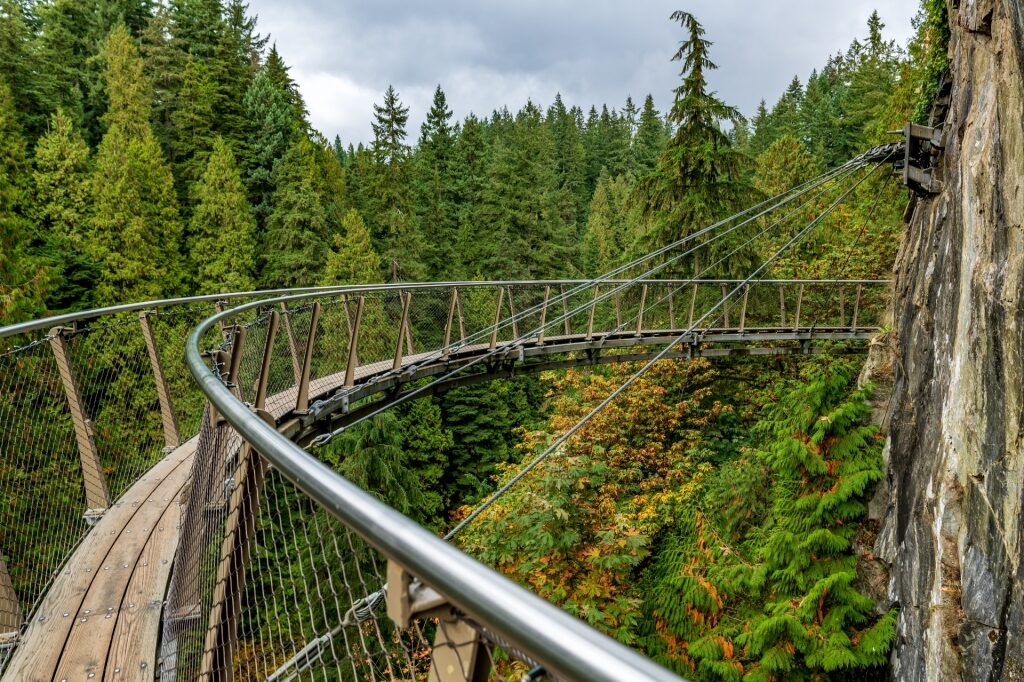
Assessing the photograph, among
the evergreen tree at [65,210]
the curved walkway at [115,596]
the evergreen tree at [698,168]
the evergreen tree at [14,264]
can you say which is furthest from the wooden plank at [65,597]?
the evergreen tree at [65,210]

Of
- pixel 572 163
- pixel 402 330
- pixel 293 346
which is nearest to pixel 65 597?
pixel 293 346

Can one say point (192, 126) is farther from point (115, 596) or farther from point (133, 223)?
point (115, 596)

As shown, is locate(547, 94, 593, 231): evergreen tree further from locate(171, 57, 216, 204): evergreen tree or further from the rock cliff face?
the rock cliff face

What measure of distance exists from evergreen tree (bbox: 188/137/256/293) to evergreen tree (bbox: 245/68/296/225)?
93.7 inches

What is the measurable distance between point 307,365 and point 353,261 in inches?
694

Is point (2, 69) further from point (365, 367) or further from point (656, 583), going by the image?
point (656, 583)

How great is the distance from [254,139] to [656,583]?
26.6 m

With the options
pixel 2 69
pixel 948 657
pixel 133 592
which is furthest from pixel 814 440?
pixel 2 69

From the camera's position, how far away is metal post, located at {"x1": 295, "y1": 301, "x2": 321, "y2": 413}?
17.1 feet

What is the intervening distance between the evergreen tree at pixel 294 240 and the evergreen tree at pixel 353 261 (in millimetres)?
1017

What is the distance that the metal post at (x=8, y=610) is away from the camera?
7.73ft

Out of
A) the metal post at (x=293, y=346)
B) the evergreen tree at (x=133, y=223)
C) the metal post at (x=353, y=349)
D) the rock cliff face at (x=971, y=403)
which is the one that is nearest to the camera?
the rock cliff face at (x=971, y=403)

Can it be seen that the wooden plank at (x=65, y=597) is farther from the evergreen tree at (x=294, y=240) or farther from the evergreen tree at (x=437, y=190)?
the evergreen tree at (x=437, y=190)

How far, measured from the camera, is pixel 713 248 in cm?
1327
